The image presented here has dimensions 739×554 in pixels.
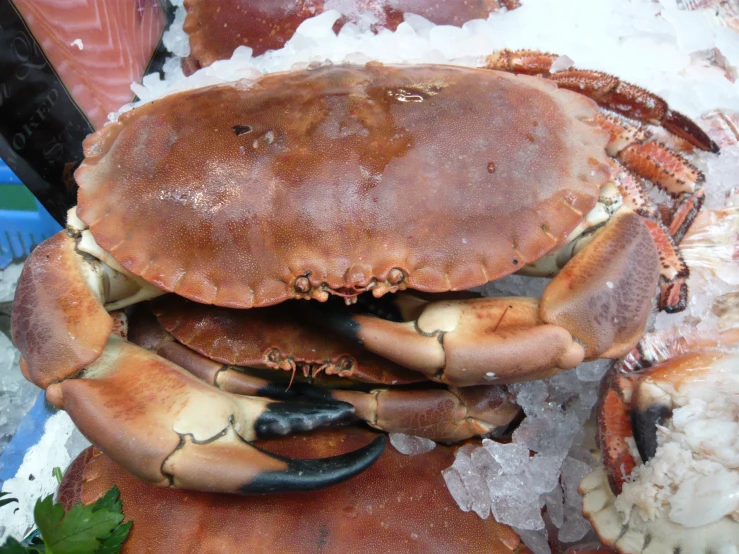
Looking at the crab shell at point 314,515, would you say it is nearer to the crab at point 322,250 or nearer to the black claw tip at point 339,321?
the crab at point 322,250

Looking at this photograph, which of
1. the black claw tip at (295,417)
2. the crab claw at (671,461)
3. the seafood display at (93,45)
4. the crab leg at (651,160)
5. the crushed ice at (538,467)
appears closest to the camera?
the crab claw at (671,461)


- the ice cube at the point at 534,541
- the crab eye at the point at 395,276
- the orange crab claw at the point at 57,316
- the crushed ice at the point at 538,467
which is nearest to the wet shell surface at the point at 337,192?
the crab eye at the point at 395,276

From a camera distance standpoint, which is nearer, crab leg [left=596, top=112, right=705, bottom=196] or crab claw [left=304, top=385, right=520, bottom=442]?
crab claw [left=304, top=385, right=520, bottom=442]

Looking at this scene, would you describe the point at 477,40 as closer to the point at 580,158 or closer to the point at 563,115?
the point at 563,115

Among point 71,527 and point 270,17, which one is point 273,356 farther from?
point 270,17

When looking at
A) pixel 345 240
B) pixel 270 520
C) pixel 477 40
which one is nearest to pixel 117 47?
pixel 477 40

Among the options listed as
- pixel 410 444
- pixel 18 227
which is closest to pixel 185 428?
pixel 410 444

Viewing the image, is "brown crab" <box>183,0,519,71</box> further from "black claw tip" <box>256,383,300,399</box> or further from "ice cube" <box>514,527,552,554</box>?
"ice cube" <box>514,527,552,554</box>

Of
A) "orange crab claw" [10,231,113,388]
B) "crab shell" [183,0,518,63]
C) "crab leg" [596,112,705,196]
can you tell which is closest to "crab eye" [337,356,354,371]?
"orange crab claw" [10,231,113,388]
